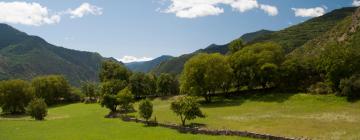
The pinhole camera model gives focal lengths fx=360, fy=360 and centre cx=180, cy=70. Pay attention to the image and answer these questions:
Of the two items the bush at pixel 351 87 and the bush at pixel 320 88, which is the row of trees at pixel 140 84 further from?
the bush at pixel 351 87

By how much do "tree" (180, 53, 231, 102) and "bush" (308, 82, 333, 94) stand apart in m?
22.0

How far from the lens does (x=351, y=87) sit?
74.6m

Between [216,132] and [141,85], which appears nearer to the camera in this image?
[216,132]

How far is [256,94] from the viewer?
315 feet

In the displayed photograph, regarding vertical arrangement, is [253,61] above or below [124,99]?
above

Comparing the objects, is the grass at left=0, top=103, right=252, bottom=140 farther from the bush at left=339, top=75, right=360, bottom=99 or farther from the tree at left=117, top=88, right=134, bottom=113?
the bush at left=339, top=75, right=360, bottom=99

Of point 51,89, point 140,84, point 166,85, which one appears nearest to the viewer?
point 140,84

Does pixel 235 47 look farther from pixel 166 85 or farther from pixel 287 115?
pixel 287 115

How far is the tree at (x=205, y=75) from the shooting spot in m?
95.2

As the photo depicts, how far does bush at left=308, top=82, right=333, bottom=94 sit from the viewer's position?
82.8 meters

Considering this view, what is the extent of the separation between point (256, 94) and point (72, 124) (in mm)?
48455

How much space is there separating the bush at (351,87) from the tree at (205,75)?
100 ft

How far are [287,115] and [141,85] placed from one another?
2553 inches

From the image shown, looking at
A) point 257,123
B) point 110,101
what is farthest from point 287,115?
point 110,101
